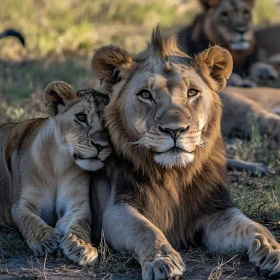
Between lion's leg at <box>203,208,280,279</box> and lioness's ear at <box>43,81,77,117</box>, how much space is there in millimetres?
942

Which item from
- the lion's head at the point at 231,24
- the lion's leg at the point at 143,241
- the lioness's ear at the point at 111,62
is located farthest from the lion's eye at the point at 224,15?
the lion's leg at the point at 143,241

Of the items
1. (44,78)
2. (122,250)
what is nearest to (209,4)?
(44,78)

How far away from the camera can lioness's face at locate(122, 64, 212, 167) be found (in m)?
3.84

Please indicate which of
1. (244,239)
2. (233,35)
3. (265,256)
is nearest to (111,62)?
(244,239)

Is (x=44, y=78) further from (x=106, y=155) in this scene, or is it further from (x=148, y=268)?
(x=148, y=268)

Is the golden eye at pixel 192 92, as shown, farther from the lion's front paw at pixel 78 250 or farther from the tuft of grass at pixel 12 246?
the tuft of grass at pixel 12 246

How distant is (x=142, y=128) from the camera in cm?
401

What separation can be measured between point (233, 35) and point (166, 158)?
5.42 metres

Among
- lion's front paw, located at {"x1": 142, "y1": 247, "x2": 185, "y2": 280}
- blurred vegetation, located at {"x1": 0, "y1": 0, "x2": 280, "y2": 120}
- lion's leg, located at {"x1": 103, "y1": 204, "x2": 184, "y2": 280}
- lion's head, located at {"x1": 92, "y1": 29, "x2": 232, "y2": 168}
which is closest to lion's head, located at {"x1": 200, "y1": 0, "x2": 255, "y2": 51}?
blurred vegetation, located at {"x1": 0, "y1": 0, "x2": 280, "y2": 120}

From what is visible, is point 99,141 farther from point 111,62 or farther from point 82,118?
point 111,62

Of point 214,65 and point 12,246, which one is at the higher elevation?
point 214,65

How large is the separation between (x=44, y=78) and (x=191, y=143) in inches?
188

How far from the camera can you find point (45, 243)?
4.03m

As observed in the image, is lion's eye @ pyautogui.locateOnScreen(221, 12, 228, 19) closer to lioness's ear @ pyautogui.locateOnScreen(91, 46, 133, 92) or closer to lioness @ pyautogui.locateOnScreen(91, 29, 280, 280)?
lioness @ pyautogui.locateOnScreen(91, 29, 280, 280)
